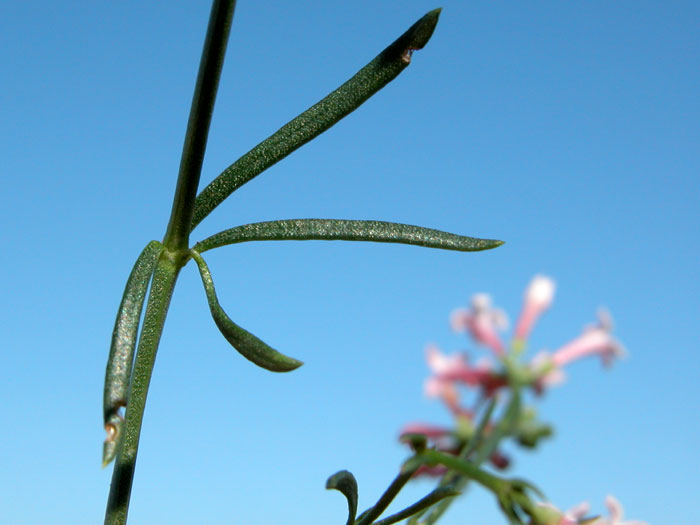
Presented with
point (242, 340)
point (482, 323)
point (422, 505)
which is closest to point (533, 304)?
point (482, 323)

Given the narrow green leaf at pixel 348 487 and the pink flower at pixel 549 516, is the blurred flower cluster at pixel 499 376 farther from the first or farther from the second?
the narrow green leaf at pixel 348 487

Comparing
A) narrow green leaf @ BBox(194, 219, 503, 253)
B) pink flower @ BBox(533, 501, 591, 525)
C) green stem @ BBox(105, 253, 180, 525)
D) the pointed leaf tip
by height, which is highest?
the pointed leaf tip

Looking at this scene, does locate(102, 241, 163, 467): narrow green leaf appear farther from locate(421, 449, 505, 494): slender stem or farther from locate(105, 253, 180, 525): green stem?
locate(421, 449, 505, 494): slender stem

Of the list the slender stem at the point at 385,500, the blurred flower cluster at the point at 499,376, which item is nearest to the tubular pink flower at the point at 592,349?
the blurred flower cluster at the point at 499,376

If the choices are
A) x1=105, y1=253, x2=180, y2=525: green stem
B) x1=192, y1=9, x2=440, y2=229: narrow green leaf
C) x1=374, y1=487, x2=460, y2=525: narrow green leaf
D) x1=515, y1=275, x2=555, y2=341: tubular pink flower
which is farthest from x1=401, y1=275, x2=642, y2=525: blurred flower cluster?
x1=192, y1=9, x2=440, y2=229: narrow green leaf

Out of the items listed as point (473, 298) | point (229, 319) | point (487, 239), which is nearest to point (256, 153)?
point (229, 319)
